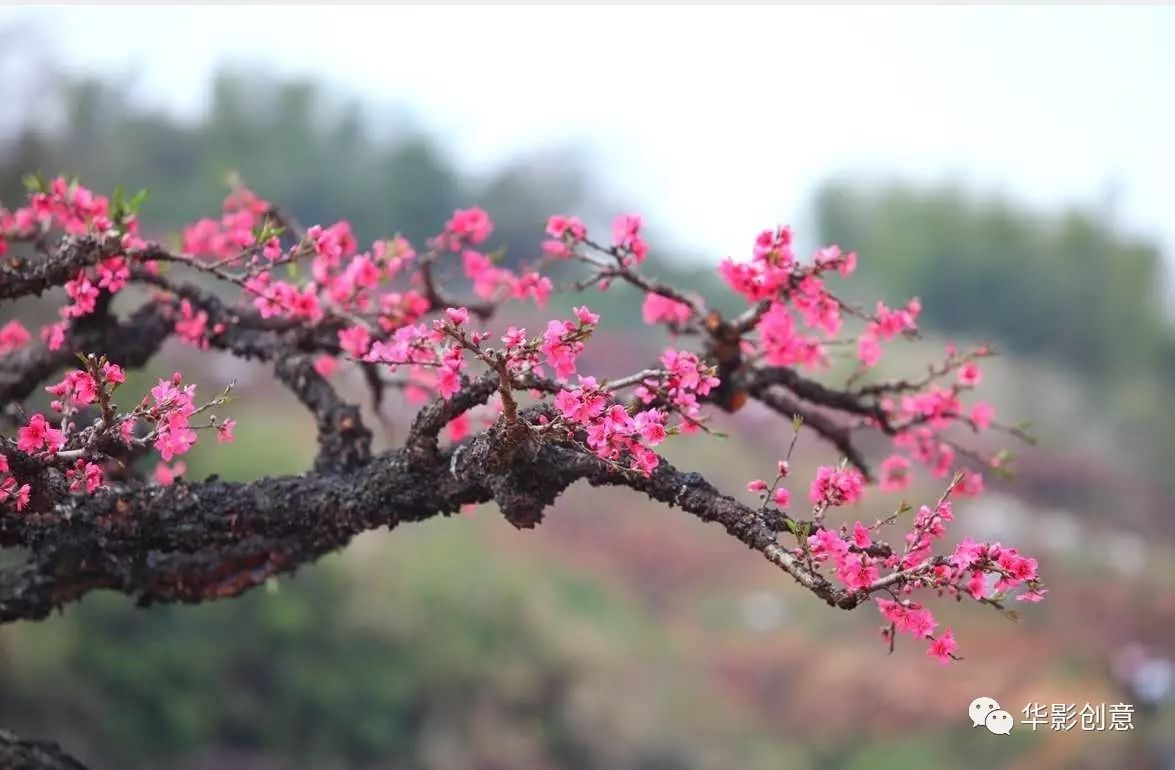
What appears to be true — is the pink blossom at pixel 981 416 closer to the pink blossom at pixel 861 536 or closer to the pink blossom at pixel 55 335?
the pink blossom at pixel 861 536

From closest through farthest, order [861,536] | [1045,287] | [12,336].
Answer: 1. [861,536]
2. [12,336]
3. [1045,287]

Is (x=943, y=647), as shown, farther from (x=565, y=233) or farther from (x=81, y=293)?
(x=81, y=293)

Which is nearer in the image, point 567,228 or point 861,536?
point 861,536

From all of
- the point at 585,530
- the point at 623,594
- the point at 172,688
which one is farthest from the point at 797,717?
the point at 172,688

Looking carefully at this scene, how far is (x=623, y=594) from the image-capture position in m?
13.2

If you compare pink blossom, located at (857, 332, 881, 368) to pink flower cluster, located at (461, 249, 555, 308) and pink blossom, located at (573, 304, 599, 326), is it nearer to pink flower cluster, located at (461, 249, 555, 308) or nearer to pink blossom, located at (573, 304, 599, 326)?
pink flower cluster, located at (461, 249, 555, 308)

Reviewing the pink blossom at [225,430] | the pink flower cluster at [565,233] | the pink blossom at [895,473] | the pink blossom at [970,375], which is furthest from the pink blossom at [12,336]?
the pink blossom at [970,375]

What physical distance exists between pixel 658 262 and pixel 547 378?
13951 millimetres

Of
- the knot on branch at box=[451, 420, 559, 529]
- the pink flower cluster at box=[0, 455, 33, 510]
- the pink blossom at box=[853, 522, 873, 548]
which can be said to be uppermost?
the knot on branch at box=[451, 420, 559, 529]

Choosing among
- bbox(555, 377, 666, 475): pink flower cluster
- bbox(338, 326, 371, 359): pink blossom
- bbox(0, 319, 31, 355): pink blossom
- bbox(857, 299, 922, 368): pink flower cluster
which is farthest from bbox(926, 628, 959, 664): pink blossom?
bbox(0, 319, 31, 355): pink blossom

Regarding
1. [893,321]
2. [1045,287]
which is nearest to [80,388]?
[893,321]

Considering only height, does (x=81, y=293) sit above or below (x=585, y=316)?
above

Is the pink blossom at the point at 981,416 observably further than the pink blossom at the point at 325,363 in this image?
No

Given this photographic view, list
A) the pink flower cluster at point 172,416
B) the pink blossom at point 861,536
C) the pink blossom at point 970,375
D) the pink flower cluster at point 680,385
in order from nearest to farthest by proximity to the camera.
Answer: the pink blossom at point 861,536 < the pink flower cluster at point 172,416 < the pink flower cluster at point 680,385 < the pink blossom at point 970,375
